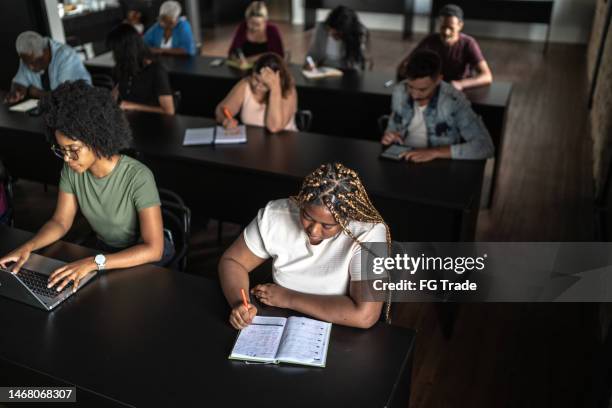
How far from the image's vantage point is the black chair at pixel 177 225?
2404 mm

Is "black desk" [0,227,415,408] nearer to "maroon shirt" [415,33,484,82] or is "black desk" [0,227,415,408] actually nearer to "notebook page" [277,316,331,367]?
"notebook page" [277,316,331,367]

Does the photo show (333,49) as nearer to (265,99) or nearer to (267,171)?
(265,99)

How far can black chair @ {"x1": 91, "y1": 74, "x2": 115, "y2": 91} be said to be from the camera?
433 centimetres

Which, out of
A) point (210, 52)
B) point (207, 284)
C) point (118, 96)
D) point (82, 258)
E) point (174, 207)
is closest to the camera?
point (207, 284)

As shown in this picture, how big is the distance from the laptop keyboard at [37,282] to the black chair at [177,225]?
538 millimetres

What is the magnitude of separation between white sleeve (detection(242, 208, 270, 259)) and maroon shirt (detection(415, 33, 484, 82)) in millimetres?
2910

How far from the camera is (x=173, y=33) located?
511 cm

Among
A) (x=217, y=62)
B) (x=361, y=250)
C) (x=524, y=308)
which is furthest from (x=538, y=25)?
(x=361, y=250)

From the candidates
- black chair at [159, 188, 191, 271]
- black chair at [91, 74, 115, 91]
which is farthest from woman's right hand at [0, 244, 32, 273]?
black chair at [91, 74, 115, 91]

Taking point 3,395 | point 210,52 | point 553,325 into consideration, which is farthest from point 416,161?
point 210,52

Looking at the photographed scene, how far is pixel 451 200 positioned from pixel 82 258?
155 cm

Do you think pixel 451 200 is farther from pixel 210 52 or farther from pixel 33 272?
pixel 210 52

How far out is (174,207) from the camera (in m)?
2.46
